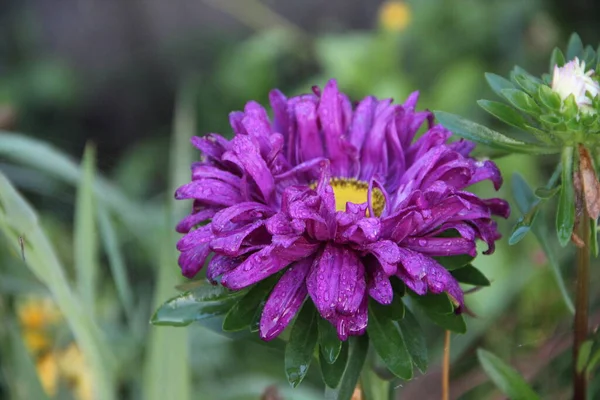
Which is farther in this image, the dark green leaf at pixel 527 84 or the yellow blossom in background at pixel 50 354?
the yellow blossom in background at pixel 50 354

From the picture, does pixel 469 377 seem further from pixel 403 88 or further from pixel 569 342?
pixel 403 88

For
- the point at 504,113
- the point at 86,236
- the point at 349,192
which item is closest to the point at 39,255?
the point at 86,236

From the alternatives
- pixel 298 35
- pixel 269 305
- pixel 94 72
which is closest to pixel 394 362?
pixel 269 305

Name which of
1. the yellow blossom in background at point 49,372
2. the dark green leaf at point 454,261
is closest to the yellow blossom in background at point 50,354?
the yellow blossom in background at point 49,372

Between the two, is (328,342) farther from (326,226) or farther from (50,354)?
(50,354)

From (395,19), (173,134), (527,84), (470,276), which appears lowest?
(470,276)

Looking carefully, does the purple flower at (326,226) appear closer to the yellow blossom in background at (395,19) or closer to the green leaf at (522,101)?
the green leaf at (522,101)
